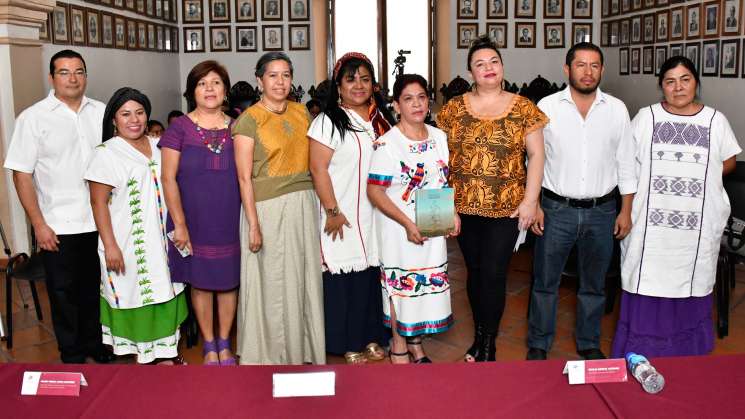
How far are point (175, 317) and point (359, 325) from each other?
3.34ft

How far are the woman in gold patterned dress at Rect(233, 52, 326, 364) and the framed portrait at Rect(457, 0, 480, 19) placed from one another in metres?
7.37

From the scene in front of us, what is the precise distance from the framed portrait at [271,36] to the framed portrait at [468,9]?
266 cm

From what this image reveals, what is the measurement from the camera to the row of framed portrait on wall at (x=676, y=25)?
6.77m

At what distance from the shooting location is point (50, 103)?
3.73 meters

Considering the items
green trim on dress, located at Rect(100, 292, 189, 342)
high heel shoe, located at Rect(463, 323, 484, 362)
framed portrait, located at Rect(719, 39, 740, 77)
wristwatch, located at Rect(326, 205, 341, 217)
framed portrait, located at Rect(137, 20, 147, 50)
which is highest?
framed portrait, located at Rect(137, 20, 147, 50)

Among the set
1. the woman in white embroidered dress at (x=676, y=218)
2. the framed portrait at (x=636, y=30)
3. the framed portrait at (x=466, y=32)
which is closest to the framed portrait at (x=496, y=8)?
the framed portrait at (x=466, y=32)

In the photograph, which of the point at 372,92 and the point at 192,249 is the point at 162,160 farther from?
the point at 372,92

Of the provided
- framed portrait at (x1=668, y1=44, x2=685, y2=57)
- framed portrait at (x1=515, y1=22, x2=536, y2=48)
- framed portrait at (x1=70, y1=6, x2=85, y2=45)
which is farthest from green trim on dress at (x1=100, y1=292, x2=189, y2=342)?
framed portrait at (x1=515, y1=22, x2=536, y2=48)

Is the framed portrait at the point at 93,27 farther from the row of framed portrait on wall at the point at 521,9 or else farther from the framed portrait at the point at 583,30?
the framed portrait at the point at 583,30

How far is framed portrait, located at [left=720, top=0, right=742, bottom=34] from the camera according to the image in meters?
6.55

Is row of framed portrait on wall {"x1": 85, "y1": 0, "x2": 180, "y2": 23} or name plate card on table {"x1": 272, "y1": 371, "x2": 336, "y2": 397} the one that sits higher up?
row of framed portrait on wall {"x1": 85, "y1": 0, "x2": 180, "y2": 23}

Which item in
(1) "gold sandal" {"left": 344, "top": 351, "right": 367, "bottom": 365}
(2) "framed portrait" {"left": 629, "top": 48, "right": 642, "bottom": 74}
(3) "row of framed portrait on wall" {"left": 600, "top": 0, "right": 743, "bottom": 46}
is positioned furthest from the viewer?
(2) "framed portrait" {"left": 629, "top": 48, "right": 642, "bottom": 74}

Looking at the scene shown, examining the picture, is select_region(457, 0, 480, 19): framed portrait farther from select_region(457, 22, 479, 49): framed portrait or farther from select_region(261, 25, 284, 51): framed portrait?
select_region(261, 25, 284, 51): framed portrait

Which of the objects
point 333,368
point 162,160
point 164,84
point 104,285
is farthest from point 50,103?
point 164,84
